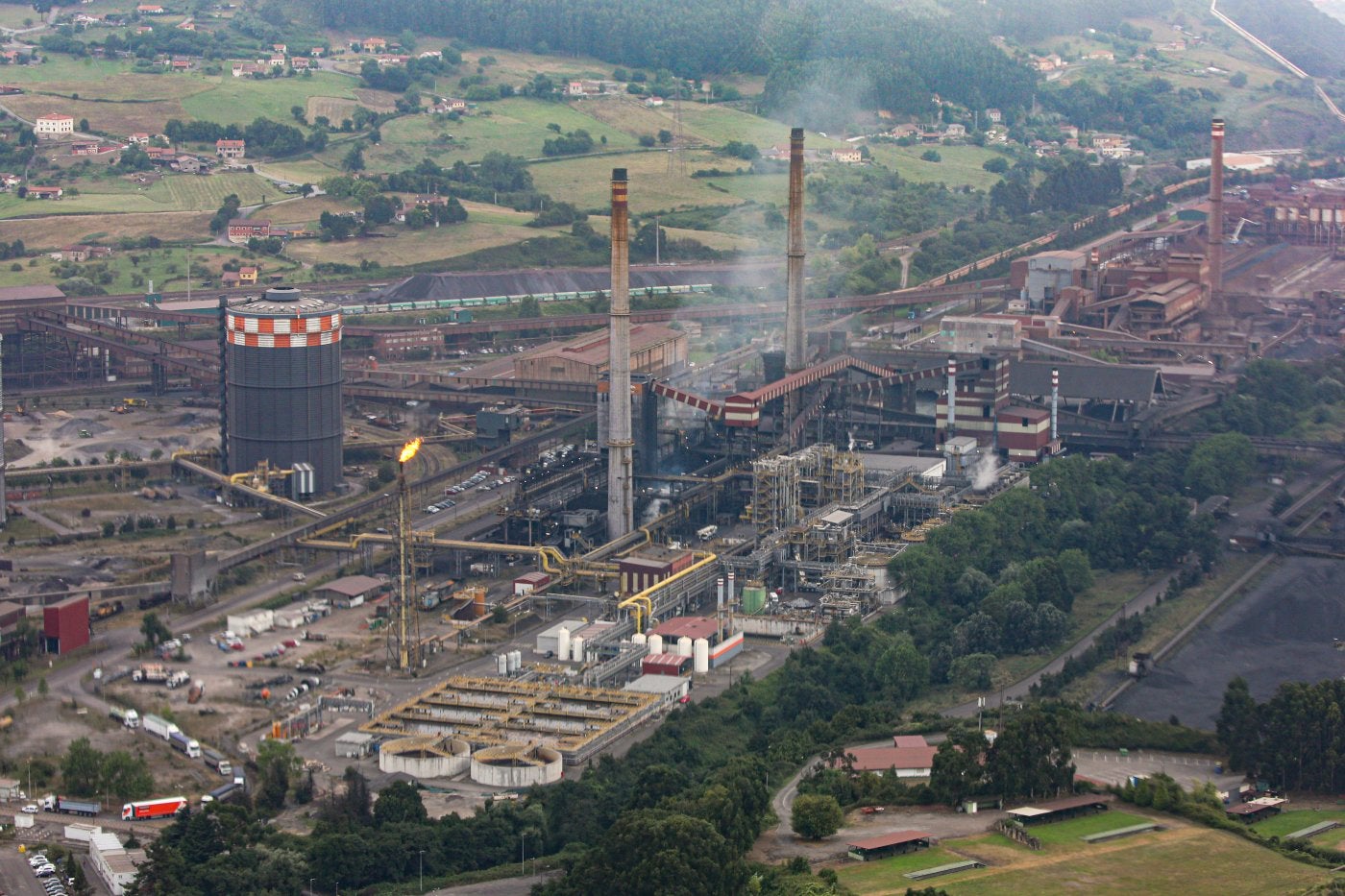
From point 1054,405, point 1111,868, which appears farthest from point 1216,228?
point 1111,868

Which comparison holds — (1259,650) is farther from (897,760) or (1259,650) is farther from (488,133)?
(488,133)

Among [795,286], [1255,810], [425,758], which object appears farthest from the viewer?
[795,286]

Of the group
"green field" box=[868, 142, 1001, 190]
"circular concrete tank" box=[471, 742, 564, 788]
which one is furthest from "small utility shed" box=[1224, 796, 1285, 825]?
"green field" box=[868, 142, 1001, 190]

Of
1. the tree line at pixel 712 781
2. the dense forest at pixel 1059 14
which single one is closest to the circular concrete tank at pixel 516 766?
the tree line at pixel 712 781

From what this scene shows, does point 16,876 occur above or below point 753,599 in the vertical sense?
below

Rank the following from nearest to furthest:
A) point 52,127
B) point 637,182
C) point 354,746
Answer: point 354,746, point 52,127, point 637,182

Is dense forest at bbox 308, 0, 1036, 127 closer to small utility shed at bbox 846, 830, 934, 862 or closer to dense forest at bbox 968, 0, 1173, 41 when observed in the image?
dense forest at bbox 968, 0, 1173, 41

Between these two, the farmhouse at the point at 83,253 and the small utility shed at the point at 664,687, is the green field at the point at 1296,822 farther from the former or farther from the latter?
the farmhouse at the point at 83,253
